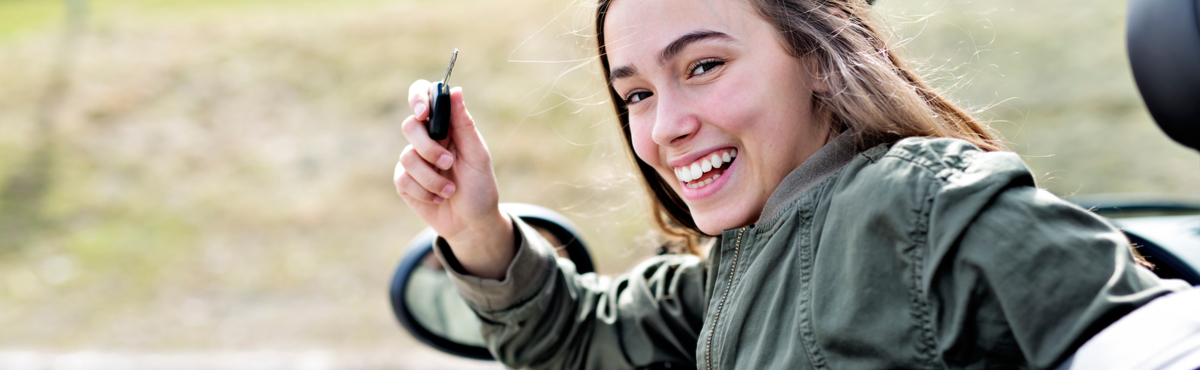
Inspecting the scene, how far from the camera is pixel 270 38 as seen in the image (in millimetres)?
8914

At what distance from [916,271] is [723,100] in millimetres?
502

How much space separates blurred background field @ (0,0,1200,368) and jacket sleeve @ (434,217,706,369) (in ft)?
1.43

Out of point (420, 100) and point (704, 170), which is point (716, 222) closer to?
point (704, 170)

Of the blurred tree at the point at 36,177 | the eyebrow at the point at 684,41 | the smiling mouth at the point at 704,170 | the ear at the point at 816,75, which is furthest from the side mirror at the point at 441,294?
the blurred tree at the point at 36,177

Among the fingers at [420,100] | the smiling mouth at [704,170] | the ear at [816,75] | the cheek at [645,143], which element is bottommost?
the smiling mouth at [704,170]

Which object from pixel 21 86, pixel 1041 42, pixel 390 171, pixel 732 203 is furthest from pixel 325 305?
pixel 1041 42

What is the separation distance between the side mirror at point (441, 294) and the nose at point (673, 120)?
2.85 feet

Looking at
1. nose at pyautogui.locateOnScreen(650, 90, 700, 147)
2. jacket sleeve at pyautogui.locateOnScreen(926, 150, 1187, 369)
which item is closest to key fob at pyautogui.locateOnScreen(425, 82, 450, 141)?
nose at pyautogui.locateOnScreen(650, 90, 700, 147)

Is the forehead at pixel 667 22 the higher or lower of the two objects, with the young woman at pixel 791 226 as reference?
higher

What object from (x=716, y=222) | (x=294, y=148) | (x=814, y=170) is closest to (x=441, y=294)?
(x=716, y=222)

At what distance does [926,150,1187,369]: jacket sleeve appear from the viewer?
0.95 metres

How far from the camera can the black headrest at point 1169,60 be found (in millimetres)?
1409

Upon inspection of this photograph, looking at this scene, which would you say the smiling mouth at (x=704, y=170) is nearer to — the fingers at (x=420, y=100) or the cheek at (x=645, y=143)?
the cheek at (x=645, y=143)

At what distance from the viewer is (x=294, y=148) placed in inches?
277
